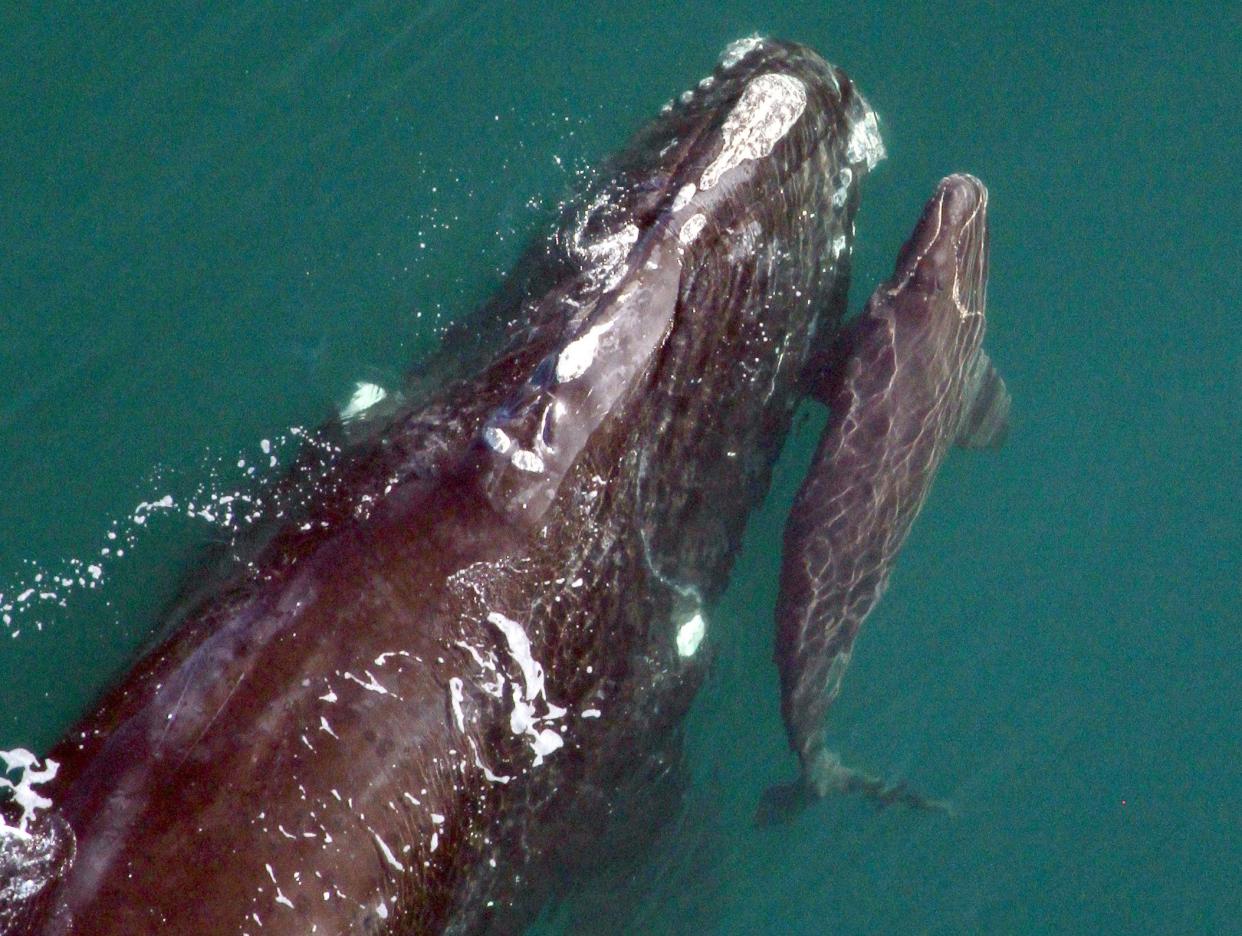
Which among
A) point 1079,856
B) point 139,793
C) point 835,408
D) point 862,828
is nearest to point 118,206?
point 139,793

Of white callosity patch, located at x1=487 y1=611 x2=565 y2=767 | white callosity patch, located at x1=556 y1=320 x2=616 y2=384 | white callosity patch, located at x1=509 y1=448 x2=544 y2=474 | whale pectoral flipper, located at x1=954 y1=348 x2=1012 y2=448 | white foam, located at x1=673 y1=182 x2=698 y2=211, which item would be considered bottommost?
white callosity patch, located at x1=487 y1=611 x2=565 y2=767

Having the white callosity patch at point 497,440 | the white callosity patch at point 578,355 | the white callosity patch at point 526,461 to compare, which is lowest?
the white callosity patch at point 526,461

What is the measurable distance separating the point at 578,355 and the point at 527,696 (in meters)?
2.07

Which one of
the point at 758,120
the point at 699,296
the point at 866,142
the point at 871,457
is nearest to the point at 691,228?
the point at 699,296

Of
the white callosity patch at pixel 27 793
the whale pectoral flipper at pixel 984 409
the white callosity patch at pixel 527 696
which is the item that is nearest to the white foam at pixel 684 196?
the white callosity patch at pixel 527 696

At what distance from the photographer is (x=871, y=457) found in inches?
347

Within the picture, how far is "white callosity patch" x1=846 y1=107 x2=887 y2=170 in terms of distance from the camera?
923cm

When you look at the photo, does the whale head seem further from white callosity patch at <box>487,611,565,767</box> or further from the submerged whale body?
white callosity patch at <box>487,611,565,767</box>

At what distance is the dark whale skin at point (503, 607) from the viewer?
18.8 ft

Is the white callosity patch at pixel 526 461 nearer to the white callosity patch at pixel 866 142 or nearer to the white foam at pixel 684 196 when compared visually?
the white foam at pixel 684 196

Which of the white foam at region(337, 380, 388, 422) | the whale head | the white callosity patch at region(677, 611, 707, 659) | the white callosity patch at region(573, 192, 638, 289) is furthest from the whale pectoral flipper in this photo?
the white foam at region(337, 380, 388, 422)

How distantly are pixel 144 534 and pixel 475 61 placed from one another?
4848mm

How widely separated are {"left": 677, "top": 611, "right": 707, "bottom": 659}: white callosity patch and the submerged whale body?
0.10ft

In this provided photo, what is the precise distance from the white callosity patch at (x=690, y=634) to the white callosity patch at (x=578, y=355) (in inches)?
82.1
